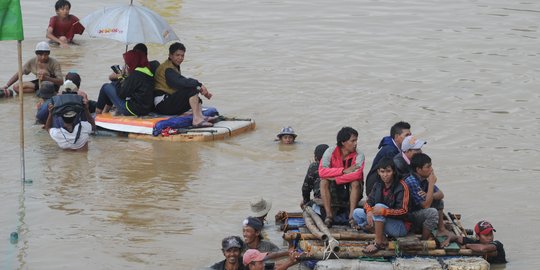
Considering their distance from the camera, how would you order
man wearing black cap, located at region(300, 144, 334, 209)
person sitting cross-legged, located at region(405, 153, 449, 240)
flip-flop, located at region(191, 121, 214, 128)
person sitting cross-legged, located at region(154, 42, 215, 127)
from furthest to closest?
flip-flop, located at region(191, 121, 214, 128) → person sitting cross-legged, located at region(154, 42, 215, 127) → man wearing black cap, located at region(300, 144, 334, 209) → person sitting cross-legged, located at region(405, 153, 449, 240)

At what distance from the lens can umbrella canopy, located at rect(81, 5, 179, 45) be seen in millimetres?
14414

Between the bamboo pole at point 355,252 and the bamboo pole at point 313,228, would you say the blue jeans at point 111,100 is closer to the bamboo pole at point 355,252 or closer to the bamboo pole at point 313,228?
the bamboo pole at point 313,228

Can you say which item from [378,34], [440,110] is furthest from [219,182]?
→ [378,34]

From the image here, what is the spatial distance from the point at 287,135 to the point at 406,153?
3873mm

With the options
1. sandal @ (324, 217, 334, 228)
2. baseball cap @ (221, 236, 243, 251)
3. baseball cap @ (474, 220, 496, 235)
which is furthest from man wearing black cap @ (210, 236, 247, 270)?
baseball cap @ (474, 220, 496, 235)

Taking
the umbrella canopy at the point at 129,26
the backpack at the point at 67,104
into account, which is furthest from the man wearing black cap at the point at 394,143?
the umbrella canopy at the point at 129,26

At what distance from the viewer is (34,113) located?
15.6 m

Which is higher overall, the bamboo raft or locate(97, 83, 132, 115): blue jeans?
locate(97, 83, 132, 115): blue jeans

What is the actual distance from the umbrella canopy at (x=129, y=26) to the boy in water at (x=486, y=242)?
19.4 ft

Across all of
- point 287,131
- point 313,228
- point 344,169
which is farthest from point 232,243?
point 287,131

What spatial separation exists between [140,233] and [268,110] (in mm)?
5695

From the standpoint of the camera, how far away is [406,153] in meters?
10.4

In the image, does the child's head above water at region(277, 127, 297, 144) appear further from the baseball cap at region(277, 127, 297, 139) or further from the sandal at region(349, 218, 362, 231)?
the sandal at region(349, 218, 362, 231)

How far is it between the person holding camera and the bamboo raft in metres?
4.45
